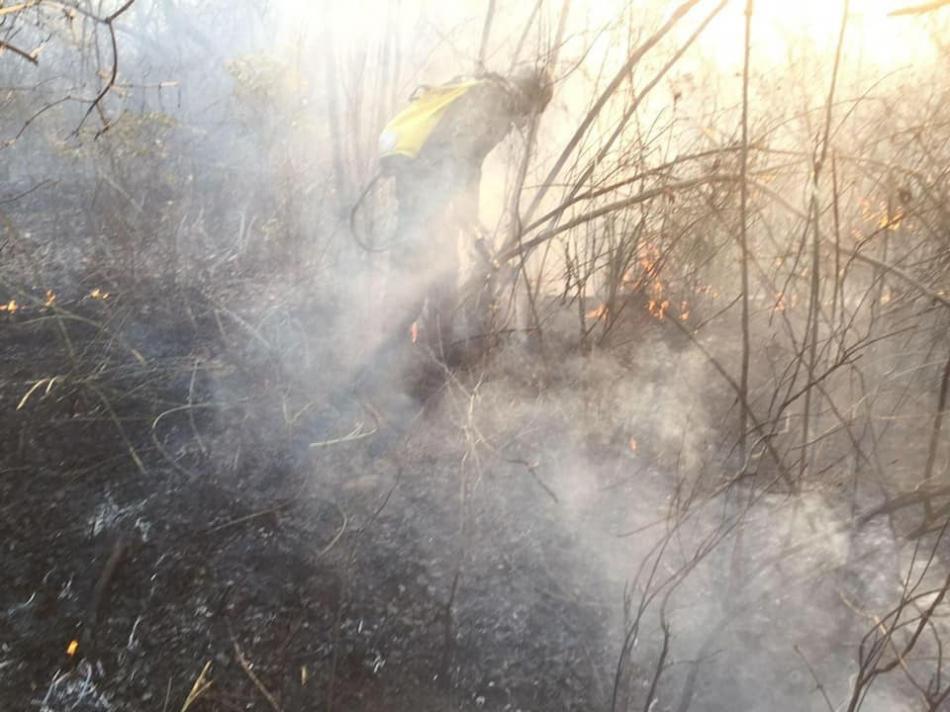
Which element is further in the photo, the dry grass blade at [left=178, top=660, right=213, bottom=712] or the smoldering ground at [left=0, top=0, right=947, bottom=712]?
the smoldering ground at [left=0, top=0, right=947, bottom=712]

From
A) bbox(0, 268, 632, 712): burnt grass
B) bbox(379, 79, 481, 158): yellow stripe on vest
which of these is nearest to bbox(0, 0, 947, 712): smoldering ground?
bbox(0, 268, 632, 712): burnt grass

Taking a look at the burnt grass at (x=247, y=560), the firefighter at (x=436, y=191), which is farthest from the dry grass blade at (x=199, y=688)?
the firefighter at (x=436, y=191)

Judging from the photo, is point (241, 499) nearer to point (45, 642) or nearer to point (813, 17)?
point (45, 642)

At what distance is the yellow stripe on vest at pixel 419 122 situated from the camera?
130 inches

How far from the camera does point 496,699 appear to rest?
7.77 feet

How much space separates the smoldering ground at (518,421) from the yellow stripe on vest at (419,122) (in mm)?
464

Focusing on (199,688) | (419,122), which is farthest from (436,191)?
(199,688)

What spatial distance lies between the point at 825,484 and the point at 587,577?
3.55 feet

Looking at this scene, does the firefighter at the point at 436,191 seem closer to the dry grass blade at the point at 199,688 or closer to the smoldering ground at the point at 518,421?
the smoldering ground at the point at 518,421

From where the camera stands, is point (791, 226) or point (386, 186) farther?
point (386, 186)

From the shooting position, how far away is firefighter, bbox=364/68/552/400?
132 inches

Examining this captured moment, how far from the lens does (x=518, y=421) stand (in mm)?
3611

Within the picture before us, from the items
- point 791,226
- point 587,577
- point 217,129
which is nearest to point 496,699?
point 587,577

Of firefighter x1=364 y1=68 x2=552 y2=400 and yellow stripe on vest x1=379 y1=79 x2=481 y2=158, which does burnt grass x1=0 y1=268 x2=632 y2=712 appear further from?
yellow stripe on vest x1=379 y1=79 x2=481 y2=158
